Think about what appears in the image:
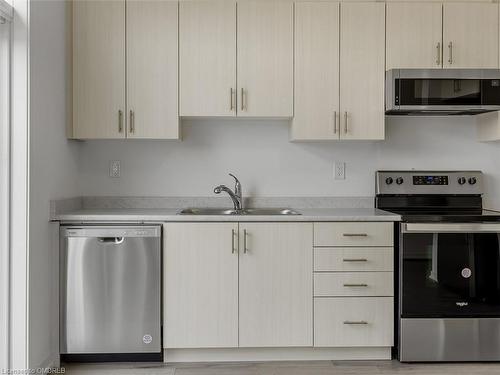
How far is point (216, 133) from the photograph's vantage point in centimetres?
334

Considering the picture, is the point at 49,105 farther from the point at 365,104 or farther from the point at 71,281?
the point at 365,104

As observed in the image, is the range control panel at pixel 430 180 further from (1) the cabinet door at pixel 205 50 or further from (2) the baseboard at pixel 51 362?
(2) the baseboard at pixel 51 362

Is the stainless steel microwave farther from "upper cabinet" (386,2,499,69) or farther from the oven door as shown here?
the oven door

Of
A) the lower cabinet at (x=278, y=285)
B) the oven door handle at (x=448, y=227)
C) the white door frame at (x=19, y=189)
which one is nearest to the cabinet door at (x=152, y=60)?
the white door frame at (x=19, y=189)

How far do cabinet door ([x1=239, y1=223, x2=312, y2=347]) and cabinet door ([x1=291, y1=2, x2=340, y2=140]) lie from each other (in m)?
0.66

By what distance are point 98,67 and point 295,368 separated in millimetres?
2108

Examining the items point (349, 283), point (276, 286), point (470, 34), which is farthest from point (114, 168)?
point (470, 34)

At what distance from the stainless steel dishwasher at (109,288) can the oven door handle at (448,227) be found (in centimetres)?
141

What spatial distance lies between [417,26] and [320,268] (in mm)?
1596

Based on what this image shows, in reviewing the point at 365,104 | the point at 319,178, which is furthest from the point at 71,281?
the point at 365,104

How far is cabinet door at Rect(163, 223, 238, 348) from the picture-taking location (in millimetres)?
2783

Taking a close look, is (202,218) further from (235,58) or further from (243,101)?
(235,58)

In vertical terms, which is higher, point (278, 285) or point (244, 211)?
point (244, 211)

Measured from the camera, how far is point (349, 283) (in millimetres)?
2811
